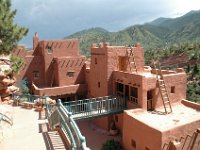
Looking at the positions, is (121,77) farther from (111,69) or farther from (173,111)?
(173,111)

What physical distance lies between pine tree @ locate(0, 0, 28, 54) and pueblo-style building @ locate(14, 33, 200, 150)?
890cm

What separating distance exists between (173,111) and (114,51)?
812 cm

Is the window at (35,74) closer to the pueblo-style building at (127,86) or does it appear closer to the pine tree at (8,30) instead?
the pueblo-style building at (127,86)

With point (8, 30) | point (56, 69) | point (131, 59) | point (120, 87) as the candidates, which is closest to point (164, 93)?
point (120, 87)

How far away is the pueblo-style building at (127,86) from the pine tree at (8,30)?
29.2 ft

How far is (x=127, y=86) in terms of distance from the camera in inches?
914

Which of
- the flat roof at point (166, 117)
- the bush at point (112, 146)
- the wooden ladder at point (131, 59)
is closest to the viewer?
the flat roof at point (166, 117)

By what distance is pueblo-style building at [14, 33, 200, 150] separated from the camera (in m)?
18.2

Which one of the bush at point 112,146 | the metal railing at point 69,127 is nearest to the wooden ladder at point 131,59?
the bush at point 112,146

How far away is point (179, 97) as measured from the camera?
24000mm

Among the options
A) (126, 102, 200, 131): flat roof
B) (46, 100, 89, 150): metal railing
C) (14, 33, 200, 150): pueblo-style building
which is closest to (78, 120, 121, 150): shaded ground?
(14, 33, 200, 150): pueblo-style building

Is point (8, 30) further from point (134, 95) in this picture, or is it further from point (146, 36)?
point (146, 36)

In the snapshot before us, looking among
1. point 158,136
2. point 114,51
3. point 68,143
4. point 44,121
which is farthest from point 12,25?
point 158,136

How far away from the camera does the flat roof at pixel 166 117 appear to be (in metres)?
17.8
